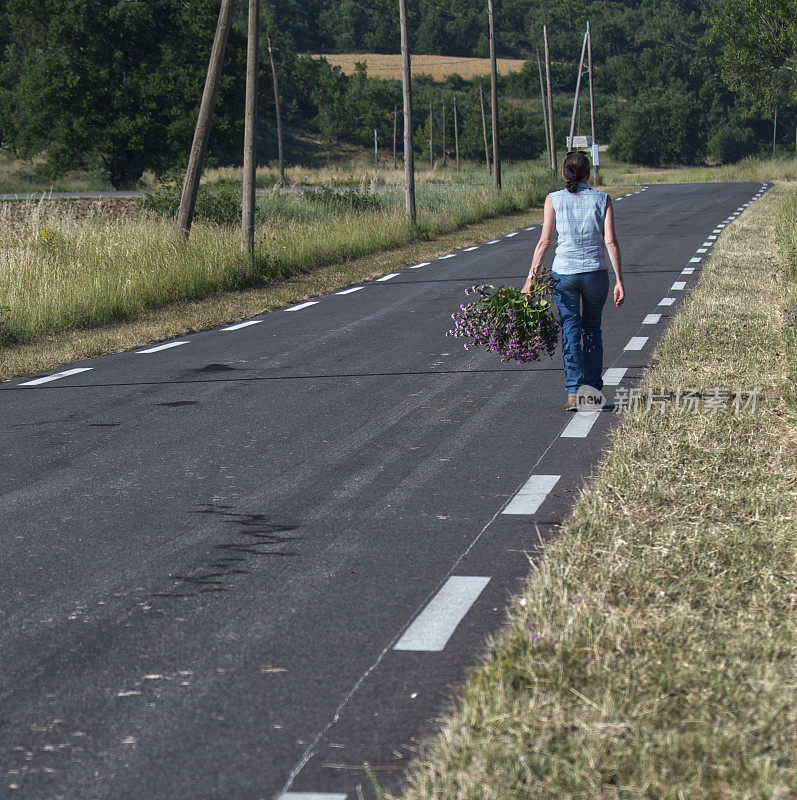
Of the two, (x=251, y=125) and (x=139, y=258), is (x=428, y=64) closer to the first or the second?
(x=251, y=125)

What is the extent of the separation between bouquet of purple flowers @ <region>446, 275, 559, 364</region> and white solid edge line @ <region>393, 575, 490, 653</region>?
3258 mm

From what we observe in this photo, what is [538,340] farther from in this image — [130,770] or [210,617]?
[130,770]

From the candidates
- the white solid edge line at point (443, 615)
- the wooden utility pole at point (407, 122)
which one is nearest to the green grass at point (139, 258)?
the wooden utility pole at point (407, 122)

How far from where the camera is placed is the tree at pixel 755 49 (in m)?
37.6

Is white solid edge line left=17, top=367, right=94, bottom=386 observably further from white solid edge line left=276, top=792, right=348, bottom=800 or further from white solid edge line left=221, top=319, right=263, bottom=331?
white solid edge line left=276, top=792, right=348, bottom=800

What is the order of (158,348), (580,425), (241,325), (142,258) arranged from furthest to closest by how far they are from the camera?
(142,258), (241,325), (158,348), (580,425)

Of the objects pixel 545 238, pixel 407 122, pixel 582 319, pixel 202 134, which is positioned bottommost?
pixel 582 319

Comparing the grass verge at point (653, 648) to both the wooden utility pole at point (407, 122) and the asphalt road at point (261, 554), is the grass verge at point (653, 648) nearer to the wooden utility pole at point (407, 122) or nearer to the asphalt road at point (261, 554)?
the asphalt road at point (261, 554)

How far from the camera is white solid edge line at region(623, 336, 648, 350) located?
407 inches

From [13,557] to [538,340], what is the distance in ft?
12.8

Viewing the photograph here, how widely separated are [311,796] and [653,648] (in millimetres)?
1261

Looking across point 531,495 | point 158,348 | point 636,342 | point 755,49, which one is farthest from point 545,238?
point 755,49

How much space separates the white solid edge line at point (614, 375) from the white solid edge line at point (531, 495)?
105 inches

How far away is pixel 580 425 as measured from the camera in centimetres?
749
